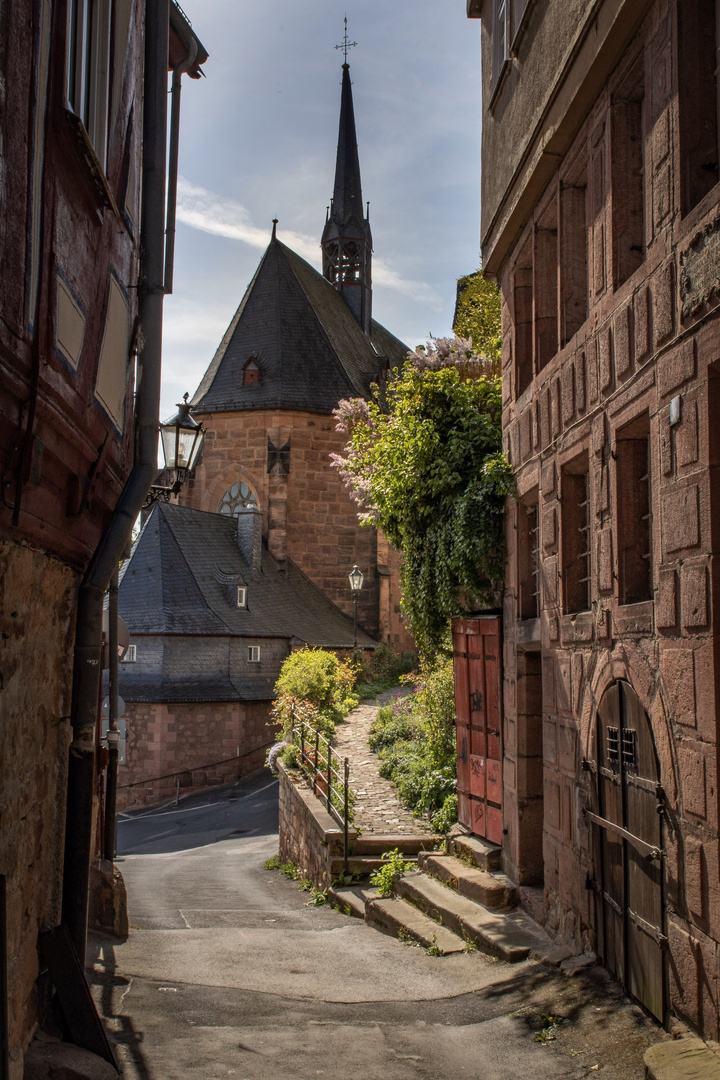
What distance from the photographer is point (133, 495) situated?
267 inches

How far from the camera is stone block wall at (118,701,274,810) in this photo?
22516 millimetres

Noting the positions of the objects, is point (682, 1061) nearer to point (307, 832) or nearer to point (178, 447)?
point (178, 447)

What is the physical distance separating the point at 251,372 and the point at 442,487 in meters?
22.6

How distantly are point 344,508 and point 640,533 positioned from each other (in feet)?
82.4

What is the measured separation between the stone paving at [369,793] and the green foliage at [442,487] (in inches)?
78.0

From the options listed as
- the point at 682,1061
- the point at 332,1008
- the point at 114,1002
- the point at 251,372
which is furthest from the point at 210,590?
the point at 682,1061

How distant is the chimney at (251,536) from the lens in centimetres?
2834

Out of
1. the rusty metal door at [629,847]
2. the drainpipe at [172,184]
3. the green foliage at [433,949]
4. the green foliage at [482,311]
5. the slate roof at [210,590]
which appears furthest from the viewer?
the slate roof at [210,590]

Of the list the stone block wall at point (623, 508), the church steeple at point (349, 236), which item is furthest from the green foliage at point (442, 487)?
the church steeple at point (349, 236)

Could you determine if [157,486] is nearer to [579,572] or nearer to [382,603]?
[579,572]

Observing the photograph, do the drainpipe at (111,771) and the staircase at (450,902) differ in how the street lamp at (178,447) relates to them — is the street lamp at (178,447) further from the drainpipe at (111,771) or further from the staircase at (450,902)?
the staircase at (450,902)

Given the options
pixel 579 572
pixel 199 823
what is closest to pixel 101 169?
pixel 579 572

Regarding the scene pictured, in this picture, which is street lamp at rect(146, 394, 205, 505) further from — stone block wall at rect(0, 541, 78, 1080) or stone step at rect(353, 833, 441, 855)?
stone step at rect(353, 833, 441, 855)

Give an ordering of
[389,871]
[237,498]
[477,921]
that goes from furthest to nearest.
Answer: [237,498] → [389,871] → [477,921]
